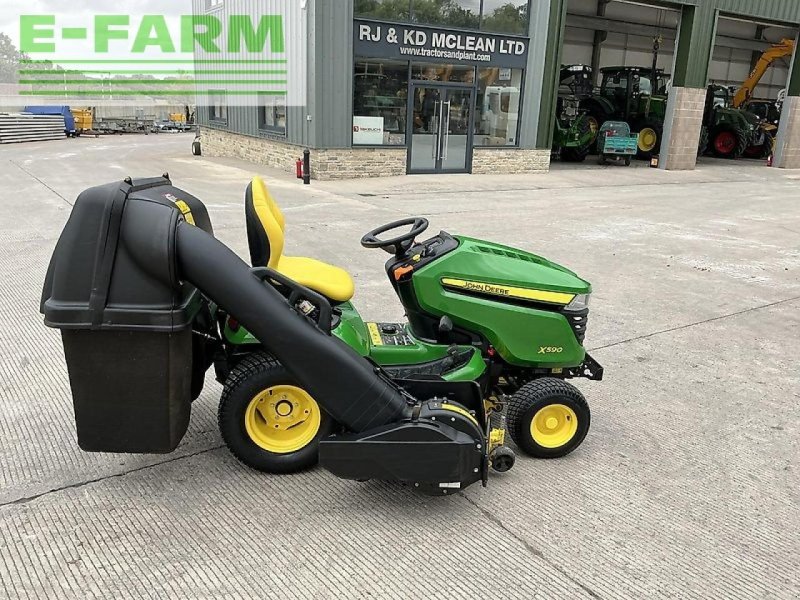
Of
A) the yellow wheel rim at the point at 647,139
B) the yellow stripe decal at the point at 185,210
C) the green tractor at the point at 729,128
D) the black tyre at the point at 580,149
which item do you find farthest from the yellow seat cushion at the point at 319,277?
the green tractor at the point at 729,128

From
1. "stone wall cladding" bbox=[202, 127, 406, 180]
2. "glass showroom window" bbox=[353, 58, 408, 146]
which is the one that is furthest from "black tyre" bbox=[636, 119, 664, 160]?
"stone wall cladding" bbox=[202, 127, 406, 180]

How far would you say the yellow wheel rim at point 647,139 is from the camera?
21047 mm

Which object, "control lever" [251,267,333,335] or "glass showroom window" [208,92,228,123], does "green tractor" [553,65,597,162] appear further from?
"control lever" [251,267,333,335]

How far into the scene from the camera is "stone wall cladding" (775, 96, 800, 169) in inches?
842

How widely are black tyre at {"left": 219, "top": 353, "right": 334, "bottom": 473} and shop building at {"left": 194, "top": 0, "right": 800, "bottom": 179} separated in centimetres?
1174

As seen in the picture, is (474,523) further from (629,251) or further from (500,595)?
(629,251)

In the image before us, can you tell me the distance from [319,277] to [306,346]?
0.67 metres

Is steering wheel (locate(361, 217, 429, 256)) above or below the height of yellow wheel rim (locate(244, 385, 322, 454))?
above

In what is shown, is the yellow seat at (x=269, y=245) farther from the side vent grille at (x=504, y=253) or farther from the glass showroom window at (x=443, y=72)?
the glass showroom window at (x=443, y=72)

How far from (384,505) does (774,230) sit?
932 cm

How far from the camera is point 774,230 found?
9.90m

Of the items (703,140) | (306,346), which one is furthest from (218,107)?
(306,346)

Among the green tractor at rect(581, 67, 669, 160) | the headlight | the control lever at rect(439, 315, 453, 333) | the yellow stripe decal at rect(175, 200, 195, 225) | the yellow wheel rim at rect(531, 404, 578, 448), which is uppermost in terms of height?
the green tractor at rect(581, 67, 669, 160)

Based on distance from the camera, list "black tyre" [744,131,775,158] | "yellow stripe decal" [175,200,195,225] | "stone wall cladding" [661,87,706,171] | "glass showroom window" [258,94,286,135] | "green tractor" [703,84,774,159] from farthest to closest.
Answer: "black tyre" [744,131,775,158]
"green tractor" [703,84,774,159]
"stone wall cladding" [661,87,706,171]
"glass showroom window" [258,94,286,135]
"yellow stripe decal" [175,200,195,225]
